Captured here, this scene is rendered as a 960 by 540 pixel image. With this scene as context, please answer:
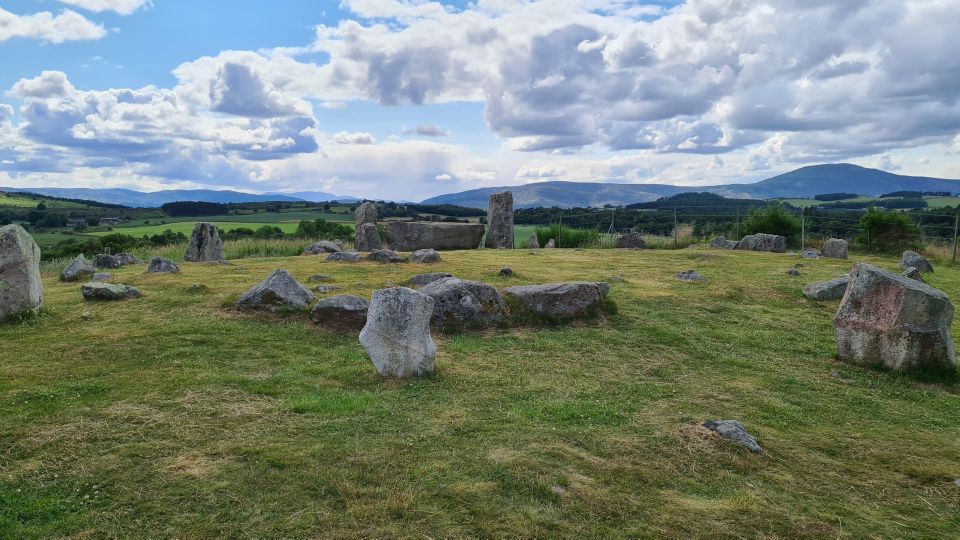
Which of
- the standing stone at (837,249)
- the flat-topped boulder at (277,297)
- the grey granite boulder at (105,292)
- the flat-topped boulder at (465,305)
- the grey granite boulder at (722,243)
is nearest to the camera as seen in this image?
the flat-topped boulder at (465,305)

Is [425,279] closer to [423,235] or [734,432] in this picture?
[734,432]

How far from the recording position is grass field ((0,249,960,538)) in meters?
5.43

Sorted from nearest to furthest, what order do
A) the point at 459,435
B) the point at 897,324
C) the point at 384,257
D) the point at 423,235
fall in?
the point at 459,435
the point at 897,324
the point at 384,257
the point at 423,235

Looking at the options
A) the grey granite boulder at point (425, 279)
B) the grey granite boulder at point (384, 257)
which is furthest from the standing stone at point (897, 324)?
the grey granite boulder at point (384, 257)

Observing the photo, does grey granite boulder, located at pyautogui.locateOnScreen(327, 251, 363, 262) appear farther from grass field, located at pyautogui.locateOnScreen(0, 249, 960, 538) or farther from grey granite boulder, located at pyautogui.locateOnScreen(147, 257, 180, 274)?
grass field, located at pyautogui.locateOnScreen(0, 249, 960, 538)

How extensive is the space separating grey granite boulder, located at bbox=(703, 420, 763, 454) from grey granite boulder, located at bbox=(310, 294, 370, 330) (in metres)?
7.16

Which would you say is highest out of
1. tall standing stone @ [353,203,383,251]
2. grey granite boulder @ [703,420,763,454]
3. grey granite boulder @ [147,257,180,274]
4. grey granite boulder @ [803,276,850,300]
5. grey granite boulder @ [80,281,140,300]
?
tall standing stone @ [353,203,383,251]

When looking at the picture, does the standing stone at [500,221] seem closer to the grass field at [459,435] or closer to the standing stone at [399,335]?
the grass field at [459,435]

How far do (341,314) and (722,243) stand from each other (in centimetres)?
2834

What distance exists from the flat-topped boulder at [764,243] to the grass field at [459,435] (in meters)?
21.5

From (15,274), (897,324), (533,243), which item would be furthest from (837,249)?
(15,274)

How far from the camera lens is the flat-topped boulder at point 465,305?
500 inches

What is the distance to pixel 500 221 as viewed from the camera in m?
34.6

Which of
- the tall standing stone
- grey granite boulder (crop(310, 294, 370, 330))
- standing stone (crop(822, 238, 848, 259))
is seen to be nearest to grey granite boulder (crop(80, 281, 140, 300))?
grey granite boulder (crop(310, 294, 370, 330))
